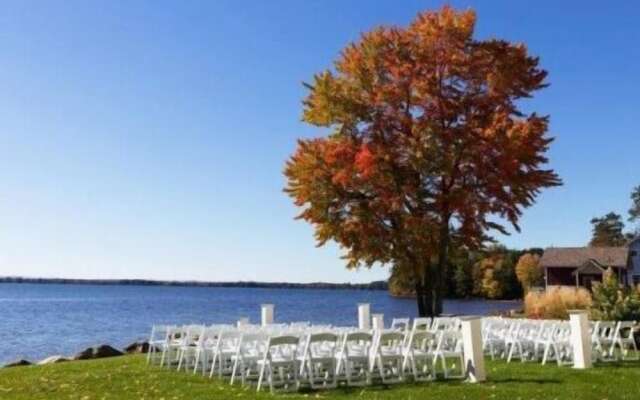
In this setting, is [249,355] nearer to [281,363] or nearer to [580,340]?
[281,363]

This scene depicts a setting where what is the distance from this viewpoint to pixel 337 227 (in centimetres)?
1984

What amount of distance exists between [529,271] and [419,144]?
55759 millimetres

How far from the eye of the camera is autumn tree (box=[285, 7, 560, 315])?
1881 cm

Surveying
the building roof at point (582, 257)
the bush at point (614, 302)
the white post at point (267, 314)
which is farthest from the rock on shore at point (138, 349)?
the building roof at point (582, 257)

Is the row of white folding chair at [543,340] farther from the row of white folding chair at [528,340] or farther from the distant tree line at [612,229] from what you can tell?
the distant tree line at [612,229]

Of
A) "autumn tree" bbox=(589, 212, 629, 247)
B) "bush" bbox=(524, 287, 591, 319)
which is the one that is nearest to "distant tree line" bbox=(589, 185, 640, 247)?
"autumn tree" bbox=(589, 212, 629, 247)

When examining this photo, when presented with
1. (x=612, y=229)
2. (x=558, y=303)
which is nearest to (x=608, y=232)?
(x=612, y=229)

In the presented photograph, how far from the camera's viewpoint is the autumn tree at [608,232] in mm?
104312

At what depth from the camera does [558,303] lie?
2578cm

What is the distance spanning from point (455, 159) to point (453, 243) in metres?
2.83

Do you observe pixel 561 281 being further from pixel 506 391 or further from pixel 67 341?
pixel 506 391

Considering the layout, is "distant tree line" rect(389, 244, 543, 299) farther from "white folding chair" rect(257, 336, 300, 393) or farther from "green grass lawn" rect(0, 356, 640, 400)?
"white folding chair" rect(257, 336, 300, 393)

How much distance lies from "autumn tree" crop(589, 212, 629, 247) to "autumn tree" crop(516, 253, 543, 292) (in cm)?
3814

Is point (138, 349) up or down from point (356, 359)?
down
